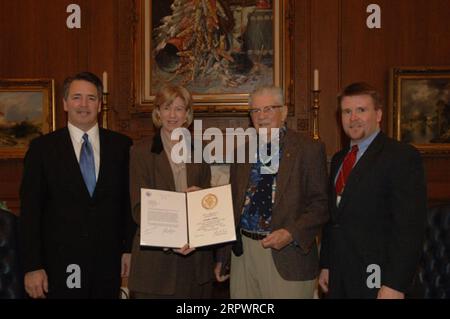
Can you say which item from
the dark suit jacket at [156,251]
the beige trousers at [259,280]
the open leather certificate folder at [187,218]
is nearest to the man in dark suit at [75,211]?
the dark suit jacket at [156,251]

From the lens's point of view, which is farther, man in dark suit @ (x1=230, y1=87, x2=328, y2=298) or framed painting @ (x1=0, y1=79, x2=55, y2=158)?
framed painting @ (x1=0, y1=79, x2=55, y2=158)

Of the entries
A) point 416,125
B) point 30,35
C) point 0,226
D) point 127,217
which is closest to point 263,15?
point 416,125

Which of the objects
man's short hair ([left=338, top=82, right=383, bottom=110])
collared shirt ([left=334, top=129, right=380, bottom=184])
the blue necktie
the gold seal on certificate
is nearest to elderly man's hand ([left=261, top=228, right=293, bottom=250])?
the gold seal on certificate

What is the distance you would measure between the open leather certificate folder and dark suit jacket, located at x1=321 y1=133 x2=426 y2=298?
644 mm

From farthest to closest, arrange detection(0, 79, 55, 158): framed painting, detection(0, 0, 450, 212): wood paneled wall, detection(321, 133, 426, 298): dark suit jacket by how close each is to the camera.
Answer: detection(0, 79, 55, 158): framed painting, detection(0, 0, 450, 212): wood paneled wall, detection(321, 133, 426, 298): dark suit jacket

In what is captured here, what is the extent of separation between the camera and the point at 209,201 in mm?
3395

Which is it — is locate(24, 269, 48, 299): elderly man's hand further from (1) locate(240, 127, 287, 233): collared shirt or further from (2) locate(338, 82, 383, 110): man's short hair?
(2) locate(338, 82, 383, 110): man's short hair

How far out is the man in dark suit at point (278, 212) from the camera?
3.34 m

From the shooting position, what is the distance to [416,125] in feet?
21.7

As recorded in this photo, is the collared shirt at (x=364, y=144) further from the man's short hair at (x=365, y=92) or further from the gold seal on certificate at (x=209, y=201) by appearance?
the gold seal on certificate at (x=209, y=201)

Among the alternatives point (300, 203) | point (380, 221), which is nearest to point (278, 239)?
point (300, 203)

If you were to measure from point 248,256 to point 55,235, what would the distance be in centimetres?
120

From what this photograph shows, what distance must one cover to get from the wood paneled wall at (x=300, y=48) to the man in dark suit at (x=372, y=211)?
3.49m

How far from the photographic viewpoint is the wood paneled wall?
22.0 feet
